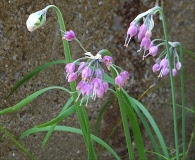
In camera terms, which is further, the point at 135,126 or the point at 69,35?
the point at 135,126

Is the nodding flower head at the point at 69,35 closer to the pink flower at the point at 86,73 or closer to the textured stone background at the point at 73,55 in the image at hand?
the pink flower at the point at 86,73

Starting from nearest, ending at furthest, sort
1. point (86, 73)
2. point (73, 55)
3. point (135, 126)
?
point (86, 73) → point (135, 126) → point (73, 55)

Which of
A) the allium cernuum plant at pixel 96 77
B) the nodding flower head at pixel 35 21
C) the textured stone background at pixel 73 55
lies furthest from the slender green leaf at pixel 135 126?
the textured stone background at pixel 73 55

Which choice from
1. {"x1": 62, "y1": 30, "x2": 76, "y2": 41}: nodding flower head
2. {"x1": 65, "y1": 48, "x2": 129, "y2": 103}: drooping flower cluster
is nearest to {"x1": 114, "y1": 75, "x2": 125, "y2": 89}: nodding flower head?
{"x1": 65, "y1": 48, "x2": 129, "y2": 103}: drooping flower cluster

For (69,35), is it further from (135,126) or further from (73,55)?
(73,55)

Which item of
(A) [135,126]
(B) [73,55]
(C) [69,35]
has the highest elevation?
(C) [69,35]

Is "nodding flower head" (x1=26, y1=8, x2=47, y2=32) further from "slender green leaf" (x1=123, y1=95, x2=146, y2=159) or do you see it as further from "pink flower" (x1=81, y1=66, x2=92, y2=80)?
"slender green leaf" (x1=123, y1=95, x2=146, y2=159)

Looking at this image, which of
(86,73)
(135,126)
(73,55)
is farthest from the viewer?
(73,55)

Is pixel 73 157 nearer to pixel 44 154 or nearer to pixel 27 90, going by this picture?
pixel 44 154

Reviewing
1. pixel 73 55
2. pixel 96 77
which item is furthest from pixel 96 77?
pixel 73 55
